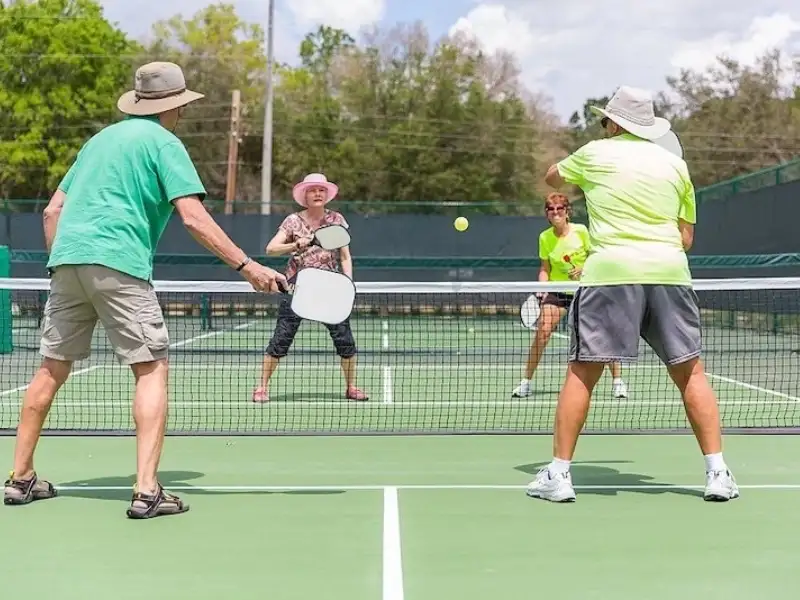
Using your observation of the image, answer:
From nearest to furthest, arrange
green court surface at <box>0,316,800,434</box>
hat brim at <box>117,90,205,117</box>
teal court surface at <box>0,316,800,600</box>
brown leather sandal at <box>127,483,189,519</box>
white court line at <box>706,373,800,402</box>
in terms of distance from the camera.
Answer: teal court surface at <box>0,316,800,600</box>, brown leather sandal at <box>127,483,189,519</box>, hat brim at <box>117,90,205,117</box>, green court surface at <box>0,316,800,434</box>, white court line at <box>706,373,800,402</box>

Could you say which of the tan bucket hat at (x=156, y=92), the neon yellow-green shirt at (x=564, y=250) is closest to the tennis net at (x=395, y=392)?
the neon yellow-green shirt at (x=564, y=250)

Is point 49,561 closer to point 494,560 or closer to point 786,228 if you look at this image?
point 494,560

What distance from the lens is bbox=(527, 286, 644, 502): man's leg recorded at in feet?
14.7

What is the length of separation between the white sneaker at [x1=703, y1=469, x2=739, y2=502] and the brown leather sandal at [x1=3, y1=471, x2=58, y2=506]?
2.62 meters

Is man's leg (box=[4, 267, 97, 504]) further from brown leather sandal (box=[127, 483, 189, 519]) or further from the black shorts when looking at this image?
the black shorts

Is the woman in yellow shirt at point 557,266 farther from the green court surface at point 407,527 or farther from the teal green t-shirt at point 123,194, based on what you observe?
the teal green t-shirt at point 123,194

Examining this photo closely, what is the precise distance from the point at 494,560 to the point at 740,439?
290cm

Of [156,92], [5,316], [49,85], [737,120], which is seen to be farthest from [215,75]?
[156,92]

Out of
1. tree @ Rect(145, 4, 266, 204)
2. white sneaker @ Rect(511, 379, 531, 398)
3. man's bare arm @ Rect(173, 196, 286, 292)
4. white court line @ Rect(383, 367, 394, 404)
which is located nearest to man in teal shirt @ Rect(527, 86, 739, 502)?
man's bare arm @ Rect(173, 196, 286, 292)

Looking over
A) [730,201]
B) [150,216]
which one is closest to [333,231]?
[150,216]

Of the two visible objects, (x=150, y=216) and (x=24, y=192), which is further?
(x=24, y=192)

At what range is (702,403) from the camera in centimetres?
461

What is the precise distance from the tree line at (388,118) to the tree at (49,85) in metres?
0.06

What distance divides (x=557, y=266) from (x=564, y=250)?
0.13m
